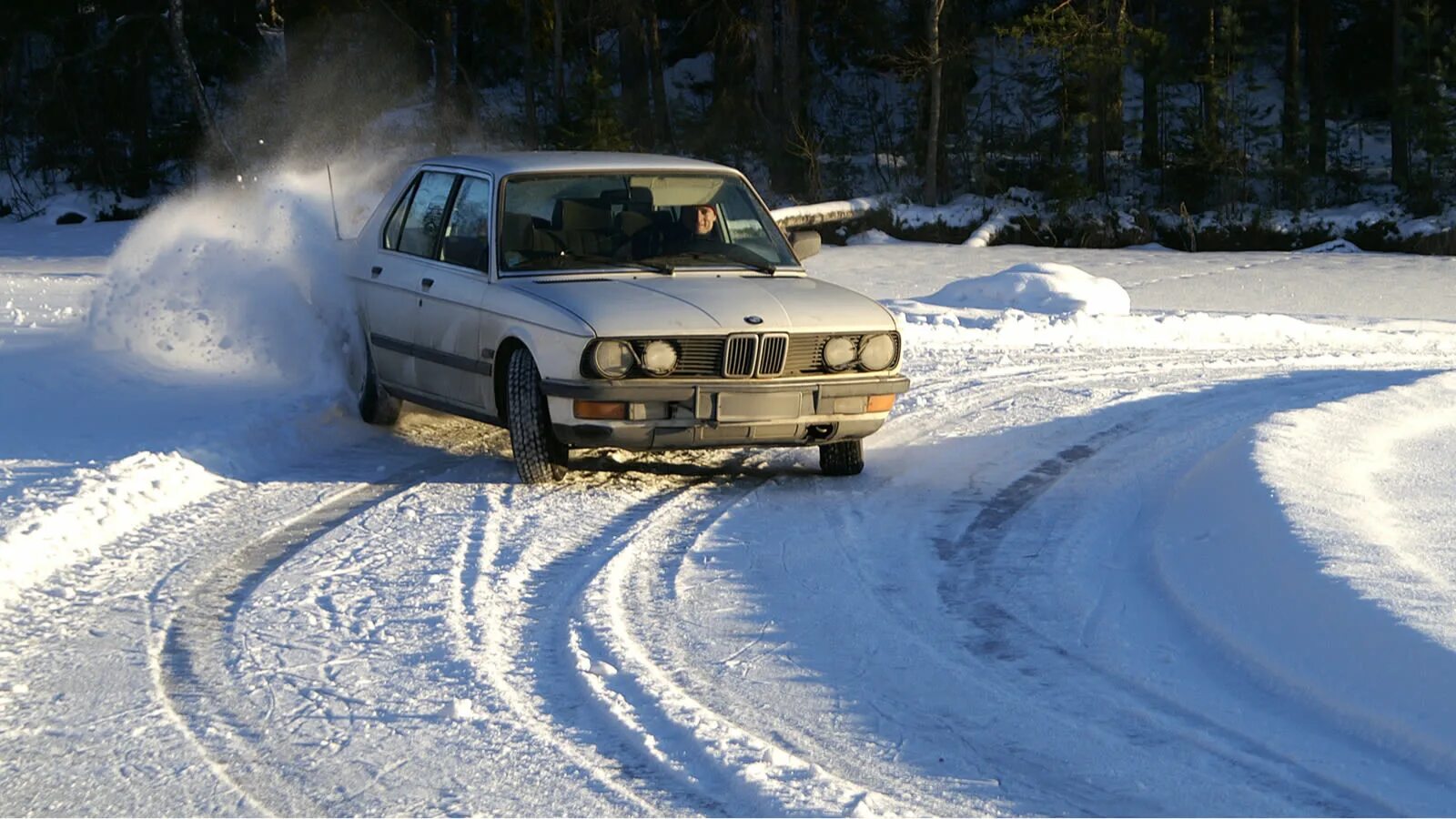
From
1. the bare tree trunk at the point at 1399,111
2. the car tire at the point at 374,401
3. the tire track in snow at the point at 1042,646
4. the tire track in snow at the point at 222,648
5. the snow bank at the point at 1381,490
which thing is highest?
the bare tree trunk at the point at 1399,111

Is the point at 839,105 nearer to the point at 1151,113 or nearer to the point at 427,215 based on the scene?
the point at 1151,113

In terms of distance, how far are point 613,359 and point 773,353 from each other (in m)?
0.75

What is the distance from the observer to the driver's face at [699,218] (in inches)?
362

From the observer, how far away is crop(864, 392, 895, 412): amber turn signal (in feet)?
27.5

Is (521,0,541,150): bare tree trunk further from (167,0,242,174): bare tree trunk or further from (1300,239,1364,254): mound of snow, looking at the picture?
A: (1300,239,1364,254): mound of snow

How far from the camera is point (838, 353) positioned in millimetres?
8297

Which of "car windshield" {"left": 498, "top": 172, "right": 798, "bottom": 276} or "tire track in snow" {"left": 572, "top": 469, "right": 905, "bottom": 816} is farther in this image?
"car windshield" {"left": 498, "top": 172, "right": 798, "bottom": 276}

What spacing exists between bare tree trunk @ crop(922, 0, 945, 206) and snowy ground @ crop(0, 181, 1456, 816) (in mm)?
18647

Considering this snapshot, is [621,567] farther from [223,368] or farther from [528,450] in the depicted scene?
[223,368]

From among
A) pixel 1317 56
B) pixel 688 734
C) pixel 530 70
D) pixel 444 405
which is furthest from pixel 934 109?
pixel 688 734

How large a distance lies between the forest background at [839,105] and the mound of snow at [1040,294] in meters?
10.9

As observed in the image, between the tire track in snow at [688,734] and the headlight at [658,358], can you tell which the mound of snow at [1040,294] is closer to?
the headlight at [658,358]

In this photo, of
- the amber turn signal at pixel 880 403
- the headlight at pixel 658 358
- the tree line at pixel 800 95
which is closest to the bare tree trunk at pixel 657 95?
the tree line at pixel 800 95

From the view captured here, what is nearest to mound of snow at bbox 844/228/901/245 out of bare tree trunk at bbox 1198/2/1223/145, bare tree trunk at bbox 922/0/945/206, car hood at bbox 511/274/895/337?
bare tree trunk at bbox 922/0/945/206
